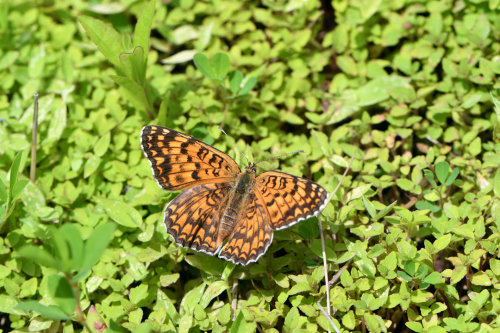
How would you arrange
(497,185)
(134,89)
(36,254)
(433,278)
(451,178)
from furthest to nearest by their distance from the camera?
1. (134,89)
2. (451,178)
3. (497,185)
4. (433,278)
5. (36,254)

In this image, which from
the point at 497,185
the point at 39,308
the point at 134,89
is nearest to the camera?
the point at 39,308

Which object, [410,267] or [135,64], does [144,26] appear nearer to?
[135,64]

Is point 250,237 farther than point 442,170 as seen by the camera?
No

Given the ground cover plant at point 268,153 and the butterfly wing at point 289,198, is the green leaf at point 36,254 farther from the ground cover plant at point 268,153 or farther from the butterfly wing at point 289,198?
the butterfly wing at point 289,198

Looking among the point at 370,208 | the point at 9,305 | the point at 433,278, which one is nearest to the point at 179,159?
the point at 370,208

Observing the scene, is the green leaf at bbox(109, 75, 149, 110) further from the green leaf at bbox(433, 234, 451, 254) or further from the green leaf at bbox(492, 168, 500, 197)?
the green leaf at bbox(492, 168, 500, 197)

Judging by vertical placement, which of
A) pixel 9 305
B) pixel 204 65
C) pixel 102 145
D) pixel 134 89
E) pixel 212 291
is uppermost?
pixel 204 65

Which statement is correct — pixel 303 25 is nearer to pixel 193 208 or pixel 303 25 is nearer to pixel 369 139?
pixel 369 139

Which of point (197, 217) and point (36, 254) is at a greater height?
point (36, 254)
